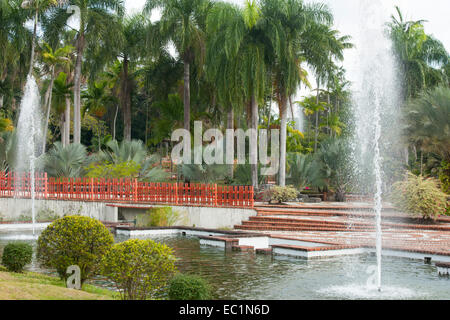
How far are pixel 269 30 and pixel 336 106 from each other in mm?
34816

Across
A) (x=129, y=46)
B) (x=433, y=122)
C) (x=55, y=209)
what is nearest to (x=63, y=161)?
(x=55, y=209)

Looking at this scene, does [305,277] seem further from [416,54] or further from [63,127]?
[63,127]

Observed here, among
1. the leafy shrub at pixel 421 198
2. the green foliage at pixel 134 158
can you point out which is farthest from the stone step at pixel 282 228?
the green foliage at pixel 134 158

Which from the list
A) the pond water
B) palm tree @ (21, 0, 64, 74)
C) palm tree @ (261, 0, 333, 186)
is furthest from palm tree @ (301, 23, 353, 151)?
the pond water

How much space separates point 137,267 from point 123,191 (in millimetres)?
16977

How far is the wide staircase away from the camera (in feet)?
61.1

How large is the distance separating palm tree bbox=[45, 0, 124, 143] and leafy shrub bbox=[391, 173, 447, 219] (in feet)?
67.0

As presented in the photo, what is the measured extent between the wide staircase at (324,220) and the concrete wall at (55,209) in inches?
275

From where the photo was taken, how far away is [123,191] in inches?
966

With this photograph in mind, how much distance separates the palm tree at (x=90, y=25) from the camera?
3325 centimetres

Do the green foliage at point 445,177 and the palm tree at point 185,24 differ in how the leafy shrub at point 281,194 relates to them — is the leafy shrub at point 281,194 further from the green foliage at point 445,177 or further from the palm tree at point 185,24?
the palm tree at point 185,24

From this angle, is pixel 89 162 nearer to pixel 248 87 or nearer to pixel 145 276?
pixel 248 87

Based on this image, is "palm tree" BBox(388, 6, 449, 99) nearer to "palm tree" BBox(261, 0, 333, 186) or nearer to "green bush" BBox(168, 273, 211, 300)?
"palm tree" BBox(261, 0, 333, 186)
